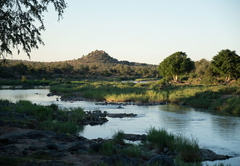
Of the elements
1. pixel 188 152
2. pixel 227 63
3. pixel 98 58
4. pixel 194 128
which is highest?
pixel 98 58

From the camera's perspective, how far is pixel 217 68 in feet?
134

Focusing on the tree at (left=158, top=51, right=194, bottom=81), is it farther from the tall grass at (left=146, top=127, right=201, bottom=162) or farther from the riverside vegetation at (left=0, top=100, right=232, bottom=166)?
the tall grass at (left=146, top=127, right=201, bottom=162)

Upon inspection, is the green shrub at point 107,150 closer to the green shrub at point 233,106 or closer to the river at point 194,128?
the river at point 194,128

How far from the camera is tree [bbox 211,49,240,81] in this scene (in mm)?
38938

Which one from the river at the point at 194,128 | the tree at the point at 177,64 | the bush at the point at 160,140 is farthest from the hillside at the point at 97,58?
Answer: the bush at the point at 160,140

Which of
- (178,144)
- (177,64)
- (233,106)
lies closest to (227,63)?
(177,64)

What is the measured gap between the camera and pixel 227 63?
39.0m

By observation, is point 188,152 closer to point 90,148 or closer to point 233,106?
point 90,148

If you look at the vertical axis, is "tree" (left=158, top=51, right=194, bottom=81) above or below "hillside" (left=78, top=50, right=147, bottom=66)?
below

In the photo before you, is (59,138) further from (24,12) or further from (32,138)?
(24,12)

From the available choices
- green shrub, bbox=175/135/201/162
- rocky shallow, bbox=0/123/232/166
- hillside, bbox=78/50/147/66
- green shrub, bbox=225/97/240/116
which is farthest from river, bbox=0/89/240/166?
hillside, bbox=78/50/147/66

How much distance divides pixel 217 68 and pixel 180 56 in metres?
10.8

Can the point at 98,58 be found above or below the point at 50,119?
above

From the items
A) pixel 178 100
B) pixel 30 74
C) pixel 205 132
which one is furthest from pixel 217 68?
pixel 30 74
